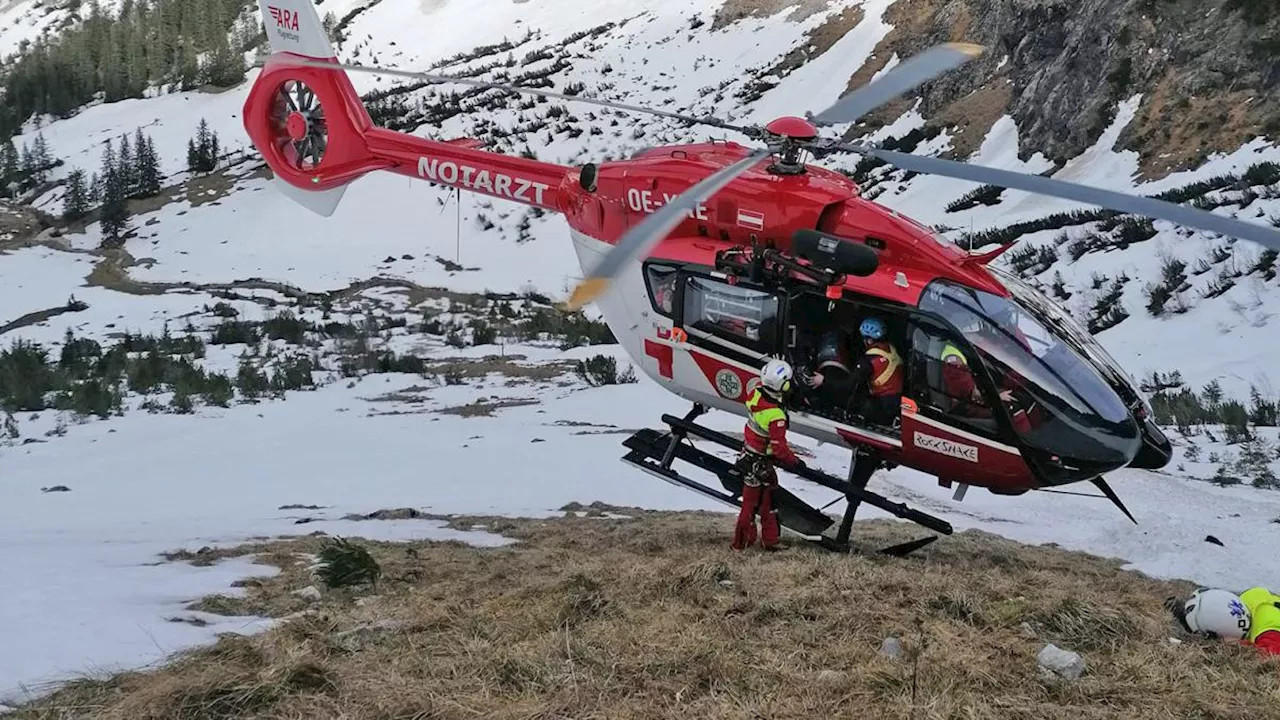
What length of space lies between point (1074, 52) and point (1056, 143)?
2.39 metres

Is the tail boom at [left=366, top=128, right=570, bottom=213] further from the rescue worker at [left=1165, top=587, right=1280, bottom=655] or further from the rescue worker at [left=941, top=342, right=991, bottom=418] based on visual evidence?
the rescue worker at [left=1165, top=587, right=1280, bottom=655]

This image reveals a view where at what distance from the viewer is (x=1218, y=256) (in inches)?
492

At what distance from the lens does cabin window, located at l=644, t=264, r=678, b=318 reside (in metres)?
7.12

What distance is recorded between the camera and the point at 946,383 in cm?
599

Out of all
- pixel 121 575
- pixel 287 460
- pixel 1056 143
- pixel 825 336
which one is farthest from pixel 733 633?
pixel 1056 143

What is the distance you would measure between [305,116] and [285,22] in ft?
3.37

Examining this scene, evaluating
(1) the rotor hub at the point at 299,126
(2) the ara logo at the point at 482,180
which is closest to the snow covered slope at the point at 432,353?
(2) the ara logo at the point at 482,180

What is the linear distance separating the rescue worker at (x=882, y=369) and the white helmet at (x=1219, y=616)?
2.27 meters

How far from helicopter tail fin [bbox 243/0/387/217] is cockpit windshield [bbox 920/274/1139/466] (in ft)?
22.1

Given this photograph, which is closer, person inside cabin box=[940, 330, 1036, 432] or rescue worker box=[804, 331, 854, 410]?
person inside cabin box=[940, 330, 1036, 432]

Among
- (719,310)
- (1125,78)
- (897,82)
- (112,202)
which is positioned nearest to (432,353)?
(719,310)

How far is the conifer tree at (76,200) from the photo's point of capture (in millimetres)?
33344

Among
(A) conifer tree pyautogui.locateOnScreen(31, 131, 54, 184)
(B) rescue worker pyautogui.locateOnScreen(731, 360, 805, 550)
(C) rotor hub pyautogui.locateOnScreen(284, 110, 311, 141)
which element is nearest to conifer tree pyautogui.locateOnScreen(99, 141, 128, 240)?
(A) conifer tree pyautogui.locateOnScreen(31, 131, 54, 184)

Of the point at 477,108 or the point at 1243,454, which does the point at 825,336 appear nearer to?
the point at 1243,454
